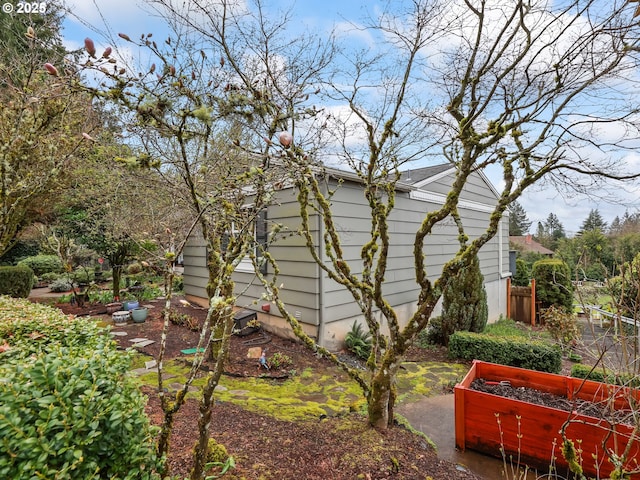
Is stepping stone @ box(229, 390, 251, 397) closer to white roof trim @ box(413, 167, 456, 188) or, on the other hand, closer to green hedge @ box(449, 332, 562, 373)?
green hedge @ box(449, 332, 562, 373)

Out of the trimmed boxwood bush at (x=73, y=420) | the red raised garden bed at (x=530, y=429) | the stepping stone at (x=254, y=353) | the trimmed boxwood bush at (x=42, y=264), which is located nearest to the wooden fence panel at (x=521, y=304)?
the red raised garden bed at (x=530, y=429)

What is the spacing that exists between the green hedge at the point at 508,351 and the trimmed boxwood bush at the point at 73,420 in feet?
18.5

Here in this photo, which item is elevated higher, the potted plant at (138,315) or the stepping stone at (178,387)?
the potted plant at (138,315)

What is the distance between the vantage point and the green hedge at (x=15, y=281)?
27.7 ft

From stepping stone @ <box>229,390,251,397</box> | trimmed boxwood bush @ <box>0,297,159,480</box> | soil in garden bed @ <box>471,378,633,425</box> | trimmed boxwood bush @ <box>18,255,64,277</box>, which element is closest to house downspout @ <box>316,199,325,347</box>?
stepping stone @ <box>229,390,251,397</box>

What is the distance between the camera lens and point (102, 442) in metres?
1.35

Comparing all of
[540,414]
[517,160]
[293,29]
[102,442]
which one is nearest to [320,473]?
[102,442]

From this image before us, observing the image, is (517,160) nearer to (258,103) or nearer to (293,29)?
(258,103)

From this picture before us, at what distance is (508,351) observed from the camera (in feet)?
18.1

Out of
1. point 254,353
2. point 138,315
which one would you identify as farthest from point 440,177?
point 138,315

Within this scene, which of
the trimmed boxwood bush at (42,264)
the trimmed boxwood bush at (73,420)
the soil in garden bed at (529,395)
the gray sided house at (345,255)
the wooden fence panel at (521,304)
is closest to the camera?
the trimmed boxwood bush at (73,420)

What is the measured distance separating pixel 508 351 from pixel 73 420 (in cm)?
607

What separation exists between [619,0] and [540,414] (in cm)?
345

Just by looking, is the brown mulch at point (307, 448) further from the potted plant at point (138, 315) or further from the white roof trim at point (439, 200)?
the white roof trim at point (439, 200)
